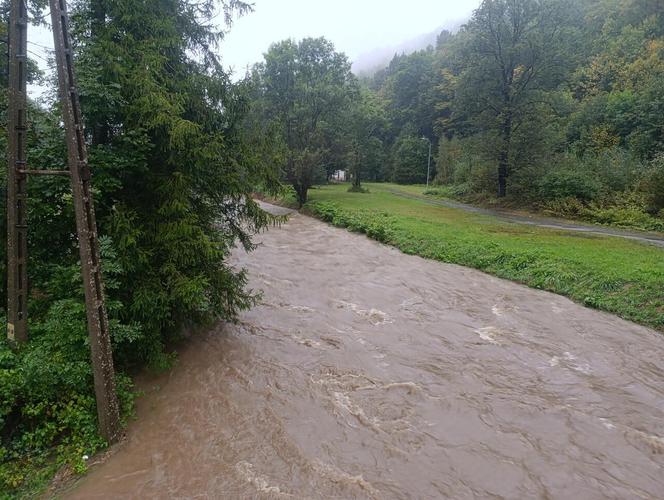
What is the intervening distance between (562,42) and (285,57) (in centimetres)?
2086

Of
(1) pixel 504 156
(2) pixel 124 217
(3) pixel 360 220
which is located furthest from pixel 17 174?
(1) pixel 504 156

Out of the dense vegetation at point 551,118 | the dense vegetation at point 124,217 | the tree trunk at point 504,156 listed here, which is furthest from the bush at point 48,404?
the tree trunk at point 504,156

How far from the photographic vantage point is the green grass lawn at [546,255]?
11.0 metres

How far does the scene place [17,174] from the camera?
5.46 metres

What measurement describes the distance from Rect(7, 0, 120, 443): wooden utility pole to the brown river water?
3.42ft

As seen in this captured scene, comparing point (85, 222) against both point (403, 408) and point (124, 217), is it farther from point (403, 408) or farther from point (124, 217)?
point (403, 408)

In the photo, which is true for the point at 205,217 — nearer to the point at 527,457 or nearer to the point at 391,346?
the point at 391,346

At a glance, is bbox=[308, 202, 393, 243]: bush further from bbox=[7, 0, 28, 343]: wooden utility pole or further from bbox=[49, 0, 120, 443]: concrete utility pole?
bbox=[7, 0, 28, 343]: wooden utility pole

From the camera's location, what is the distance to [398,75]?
76625mm

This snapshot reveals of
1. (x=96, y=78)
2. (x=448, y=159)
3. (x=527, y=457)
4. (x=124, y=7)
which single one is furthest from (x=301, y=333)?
(x=448, y=159)

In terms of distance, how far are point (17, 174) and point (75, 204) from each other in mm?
1296

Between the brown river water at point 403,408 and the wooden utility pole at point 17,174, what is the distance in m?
2.27

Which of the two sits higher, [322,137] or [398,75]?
[398,75]

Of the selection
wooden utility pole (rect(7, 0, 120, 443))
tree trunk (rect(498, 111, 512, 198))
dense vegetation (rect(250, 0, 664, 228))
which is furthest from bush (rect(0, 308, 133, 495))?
tree trunk (rect(498, 111, 512, 198))
